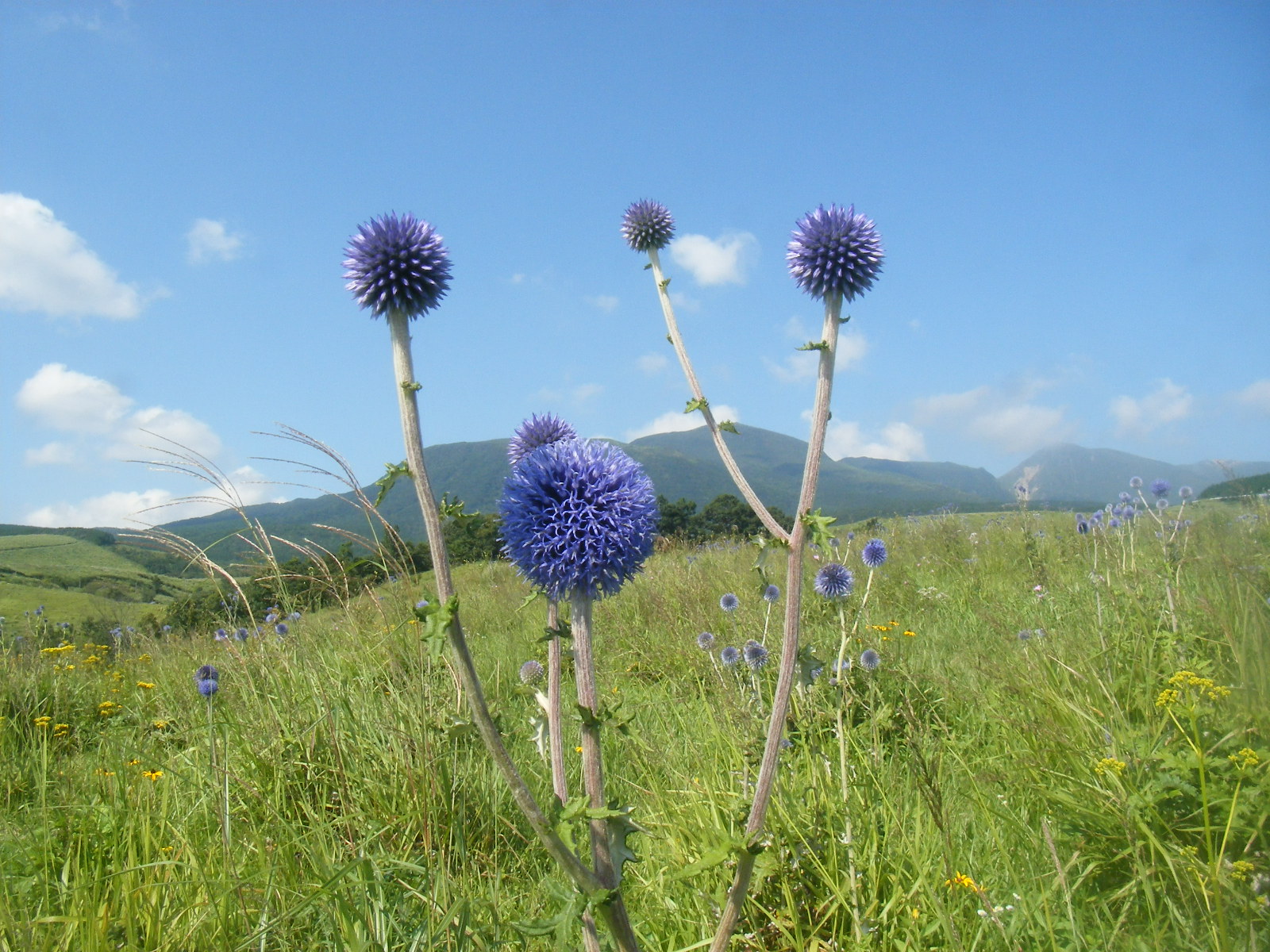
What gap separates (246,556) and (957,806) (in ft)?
14.5

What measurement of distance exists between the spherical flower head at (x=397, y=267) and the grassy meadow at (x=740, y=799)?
1.08 metres

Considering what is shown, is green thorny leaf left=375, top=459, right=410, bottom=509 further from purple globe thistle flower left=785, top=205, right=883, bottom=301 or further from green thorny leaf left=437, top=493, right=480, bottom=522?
purple globe thistle flower left=785, top=205, right=883, bottom=301

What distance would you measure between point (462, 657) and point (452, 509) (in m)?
0.43

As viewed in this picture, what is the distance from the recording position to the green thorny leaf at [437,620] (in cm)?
154

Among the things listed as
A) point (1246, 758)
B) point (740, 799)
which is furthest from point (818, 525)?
point (1246, 758)

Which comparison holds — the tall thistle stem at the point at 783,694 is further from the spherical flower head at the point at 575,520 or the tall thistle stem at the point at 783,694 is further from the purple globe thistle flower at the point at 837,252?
the purple globe thistle flower at the point at 837,252

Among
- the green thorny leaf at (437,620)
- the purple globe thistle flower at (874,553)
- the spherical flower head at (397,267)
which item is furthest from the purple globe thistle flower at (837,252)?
the purple globe thistle flower at (874,553)

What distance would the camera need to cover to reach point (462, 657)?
64.6 inches

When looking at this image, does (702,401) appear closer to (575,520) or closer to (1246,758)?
(575,520)

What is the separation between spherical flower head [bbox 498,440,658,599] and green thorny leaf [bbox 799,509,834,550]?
59 centimetres

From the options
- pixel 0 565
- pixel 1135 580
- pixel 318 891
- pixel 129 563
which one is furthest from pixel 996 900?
pixel 129 563

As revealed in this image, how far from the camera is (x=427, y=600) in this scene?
1643mm

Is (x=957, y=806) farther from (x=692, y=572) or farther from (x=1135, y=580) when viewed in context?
(x=692, y=572)

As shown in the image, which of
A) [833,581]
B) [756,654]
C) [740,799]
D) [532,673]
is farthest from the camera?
[532,673]
